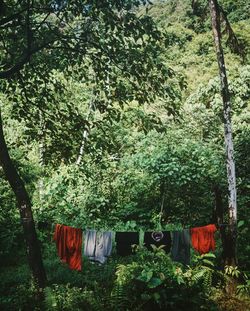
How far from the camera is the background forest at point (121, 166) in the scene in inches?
286

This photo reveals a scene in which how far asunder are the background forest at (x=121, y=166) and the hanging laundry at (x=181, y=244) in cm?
47

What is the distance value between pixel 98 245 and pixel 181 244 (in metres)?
2.09


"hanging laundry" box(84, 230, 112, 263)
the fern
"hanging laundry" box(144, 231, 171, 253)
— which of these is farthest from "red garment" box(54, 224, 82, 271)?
the fern

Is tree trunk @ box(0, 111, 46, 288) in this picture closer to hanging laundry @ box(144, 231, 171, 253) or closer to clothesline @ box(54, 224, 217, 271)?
clothesline @ box(54, 224, 217, 271)

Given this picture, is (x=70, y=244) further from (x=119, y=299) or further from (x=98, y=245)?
(x=119, y=299)

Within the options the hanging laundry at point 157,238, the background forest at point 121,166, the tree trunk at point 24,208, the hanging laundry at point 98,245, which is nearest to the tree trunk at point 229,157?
the background forest at point 121,166

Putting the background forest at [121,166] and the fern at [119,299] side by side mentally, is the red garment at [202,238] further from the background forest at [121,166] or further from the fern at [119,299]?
the fern at [119,299]

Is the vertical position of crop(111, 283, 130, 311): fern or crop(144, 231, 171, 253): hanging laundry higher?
crop(144, 231, 171, 253): hanging laundry

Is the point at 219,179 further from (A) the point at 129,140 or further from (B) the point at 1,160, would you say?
(B) the point at 1,160

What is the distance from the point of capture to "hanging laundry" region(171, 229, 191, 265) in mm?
9281

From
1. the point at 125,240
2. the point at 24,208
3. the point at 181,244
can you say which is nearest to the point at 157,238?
the point at 181,244

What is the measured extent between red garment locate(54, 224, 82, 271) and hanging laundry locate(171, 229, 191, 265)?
238cm

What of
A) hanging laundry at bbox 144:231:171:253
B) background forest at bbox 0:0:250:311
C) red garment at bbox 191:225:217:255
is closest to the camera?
background forest at bbox 0:0:250:311

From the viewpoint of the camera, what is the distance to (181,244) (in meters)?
9.31
